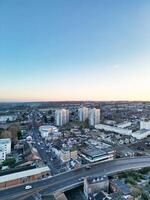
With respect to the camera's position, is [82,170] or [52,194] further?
[82,170]

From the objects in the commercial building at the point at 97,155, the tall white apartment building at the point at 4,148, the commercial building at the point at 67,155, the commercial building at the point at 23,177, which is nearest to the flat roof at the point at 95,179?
the commercial building at the point at 23,177

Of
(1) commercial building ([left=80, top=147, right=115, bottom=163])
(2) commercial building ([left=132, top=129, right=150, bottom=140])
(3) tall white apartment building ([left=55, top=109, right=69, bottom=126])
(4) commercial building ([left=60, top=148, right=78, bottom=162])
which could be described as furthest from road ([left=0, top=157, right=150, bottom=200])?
(3) tall white apartment building ([left=55, top=109, right=69, bottom=126])

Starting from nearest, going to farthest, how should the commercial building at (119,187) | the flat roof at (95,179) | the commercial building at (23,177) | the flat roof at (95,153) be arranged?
1. the commercial building at (119,187)
2. the flat roof at (95,179)
3. the commercial building at (23,177)
4. the flat roof at (95,153)

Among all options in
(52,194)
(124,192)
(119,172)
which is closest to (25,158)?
(52,194)

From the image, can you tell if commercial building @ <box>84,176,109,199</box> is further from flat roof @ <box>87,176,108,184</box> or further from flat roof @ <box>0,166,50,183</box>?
flat roof @ <box>0,166,50,183</box>

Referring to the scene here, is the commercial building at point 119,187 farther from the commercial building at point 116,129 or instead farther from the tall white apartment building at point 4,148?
the commercial building at point 116,129

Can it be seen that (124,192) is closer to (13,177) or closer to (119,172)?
(119,172)

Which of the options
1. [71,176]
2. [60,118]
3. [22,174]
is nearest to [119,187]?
[71,176]
